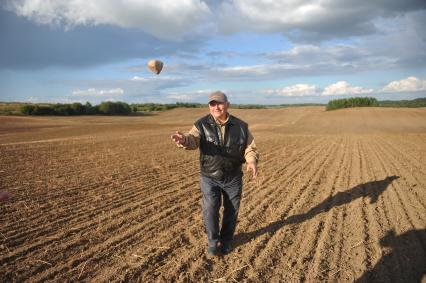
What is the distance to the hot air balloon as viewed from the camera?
7516 millimetres

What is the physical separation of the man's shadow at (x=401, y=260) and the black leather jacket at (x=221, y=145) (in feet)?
6.67

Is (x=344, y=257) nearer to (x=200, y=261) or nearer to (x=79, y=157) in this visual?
(x=200, y=261)

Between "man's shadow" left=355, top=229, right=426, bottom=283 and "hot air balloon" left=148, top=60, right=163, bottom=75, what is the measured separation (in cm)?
501

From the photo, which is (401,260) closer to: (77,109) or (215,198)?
(215,198)

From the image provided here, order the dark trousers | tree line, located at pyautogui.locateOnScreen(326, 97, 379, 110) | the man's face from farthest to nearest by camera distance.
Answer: tree line, located at pyautogui.locateOnScreen(326, 97, 379, 110)
the dark trousers
the man's face

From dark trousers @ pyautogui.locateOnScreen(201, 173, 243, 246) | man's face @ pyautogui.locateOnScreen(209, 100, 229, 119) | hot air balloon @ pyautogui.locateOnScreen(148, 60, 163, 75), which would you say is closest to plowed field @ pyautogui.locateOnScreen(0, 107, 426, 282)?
dark trousers @ pyautogui.locateOnScreen(201, 173, 243, 246)

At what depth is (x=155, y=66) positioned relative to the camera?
24.7 feet

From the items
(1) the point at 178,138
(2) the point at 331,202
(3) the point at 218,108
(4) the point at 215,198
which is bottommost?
(2) the point at 331,202

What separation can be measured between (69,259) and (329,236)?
373cm

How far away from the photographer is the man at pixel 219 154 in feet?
15.3

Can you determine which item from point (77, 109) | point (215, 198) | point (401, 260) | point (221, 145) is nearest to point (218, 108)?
point (221, 145)

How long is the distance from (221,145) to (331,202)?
389cm

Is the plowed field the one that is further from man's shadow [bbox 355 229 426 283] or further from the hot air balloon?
the hot air balloon

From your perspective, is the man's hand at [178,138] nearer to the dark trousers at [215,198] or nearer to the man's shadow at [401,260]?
the dark trousers at [215,198]
